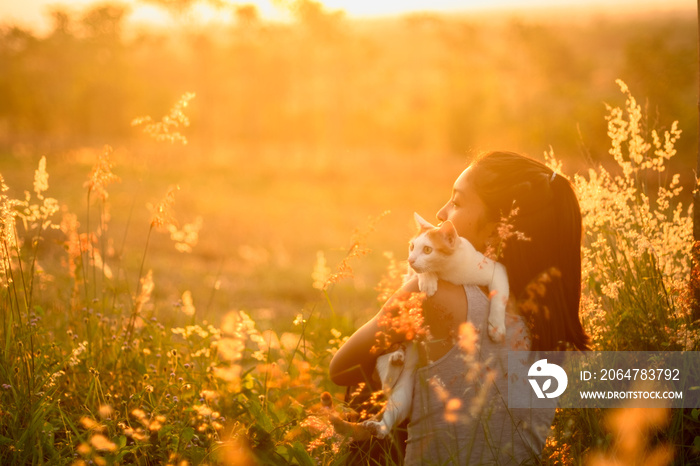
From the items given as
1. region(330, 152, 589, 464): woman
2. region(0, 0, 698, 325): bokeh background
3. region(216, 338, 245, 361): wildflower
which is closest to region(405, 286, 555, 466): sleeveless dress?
region(330, 152, 589, 464): woman

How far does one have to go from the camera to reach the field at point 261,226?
9.04ft

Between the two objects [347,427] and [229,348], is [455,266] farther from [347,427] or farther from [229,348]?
[229,348]

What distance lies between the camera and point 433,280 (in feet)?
8.22

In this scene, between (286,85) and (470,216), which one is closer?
(470,216)

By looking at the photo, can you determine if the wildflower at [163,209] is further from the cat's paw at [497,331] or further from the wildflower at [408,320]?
the cat's paw at [497,331]

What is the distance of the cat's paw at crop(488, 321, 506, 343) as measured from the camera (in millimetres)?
2377

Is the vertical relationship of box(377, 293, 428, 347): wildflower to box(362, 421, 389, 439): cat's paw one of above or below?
above

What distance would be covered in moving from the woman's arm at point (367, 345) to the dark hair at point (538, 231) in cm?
47

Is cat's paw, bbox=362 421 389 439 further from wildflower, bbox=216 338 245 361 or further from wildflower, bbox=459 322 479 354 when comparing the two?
wildflower, bbox=216 338 245 361

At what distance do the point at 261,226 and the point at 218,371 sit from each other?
35.6 ft

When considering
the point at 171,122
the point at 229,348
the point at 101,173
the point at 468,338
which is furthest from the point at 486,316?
the point at 101,173

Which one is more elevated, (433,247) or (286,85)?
(286,85)

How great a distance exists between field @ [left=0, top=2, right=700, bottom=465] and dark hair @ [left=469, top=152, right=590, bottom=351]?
50 cm

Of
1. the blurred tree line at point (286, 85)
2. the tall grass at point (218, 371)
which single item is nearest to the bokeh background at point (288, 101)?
the blurred tree line at point (286, 85)
